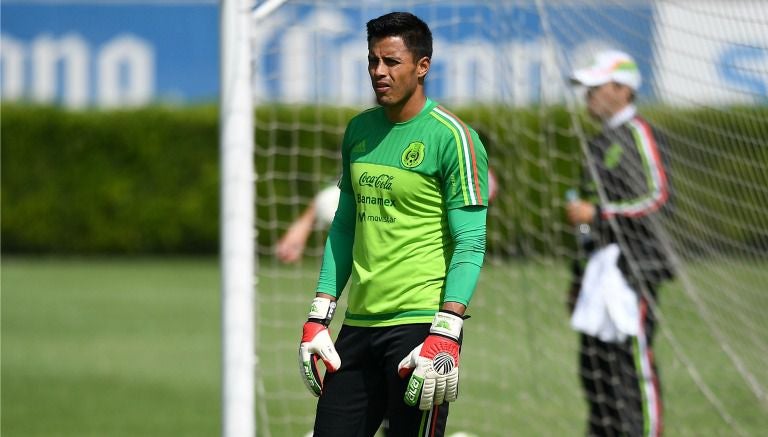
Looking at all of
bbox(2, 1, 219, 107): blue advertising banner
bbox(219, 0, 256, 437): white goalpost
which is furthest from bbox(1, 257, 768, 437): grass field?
bbox(2, 1, 219, 107): blue advertising banner

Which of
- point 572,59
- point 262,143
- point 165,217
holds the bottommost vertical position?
point 165,217

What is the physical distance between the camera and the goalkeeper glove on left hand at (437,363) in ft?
10.3

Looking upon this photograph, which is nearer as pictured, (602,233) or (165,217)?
(602,233)

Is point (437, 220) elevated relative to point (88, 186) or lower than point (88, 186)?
elevated

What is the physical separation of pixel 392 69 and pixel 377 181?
0.35m

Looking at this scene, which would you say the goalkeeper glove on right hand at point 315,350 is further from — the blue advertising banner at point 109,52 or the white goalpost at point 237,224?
the blue advertising banner at point 109,52

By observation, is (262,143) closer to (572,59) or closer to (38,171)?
(38,171)

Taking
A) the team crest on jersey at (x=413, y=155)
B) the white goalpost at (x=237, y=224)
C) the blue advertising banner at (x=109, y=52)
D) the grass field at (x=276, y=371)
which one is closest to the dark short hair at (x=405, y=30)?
the team crest on jersey at (x=413, y=155)

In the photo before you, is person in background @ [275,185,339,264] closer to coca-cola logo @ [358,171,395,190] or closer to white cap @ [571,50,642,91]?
white cap @ [571,50,642,91]

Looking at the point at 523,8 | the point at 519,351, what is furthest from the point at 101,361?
the point at 523,8

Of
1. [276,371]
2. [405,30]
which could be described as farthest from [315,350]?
[276,371]

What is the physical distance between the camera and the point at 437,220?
11.0 feet

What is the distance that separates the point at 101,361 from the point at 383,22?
5481 millimetres

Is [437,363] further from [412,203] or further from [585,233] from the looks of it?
[585,233]
